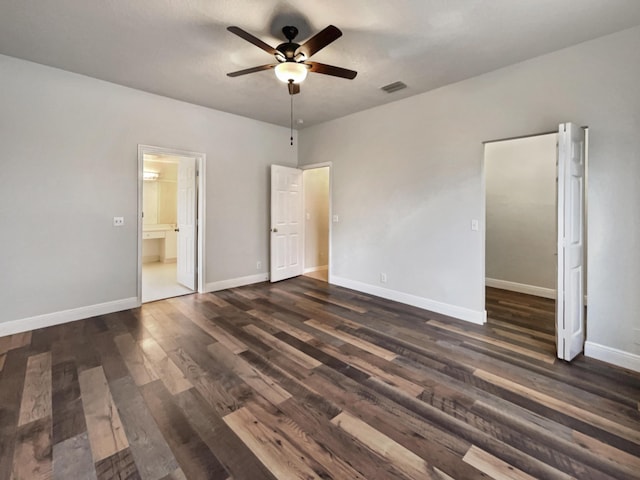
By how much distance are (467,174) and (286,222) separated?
10.7 ft

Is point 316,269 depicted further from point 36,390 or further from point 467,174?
point 36,390

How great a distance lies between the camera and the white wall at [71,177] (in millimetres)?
3160

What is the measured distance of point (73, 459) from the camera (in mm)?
1578

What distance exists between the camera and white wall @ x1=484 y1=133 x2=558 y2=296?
455 cm

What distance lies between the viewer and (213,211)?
4809mm

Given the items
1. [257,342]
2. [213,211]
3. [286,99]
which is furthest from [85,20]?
[257,342]

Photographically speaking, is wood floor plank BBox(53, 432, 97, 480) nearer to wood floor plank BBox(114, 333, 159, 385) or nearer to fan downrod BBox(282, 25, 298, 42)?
wood floor plank BBox(114, 333, 159, 385)

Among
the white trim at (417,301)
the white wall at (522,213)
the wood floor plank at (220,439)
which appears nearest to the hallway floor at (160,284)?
the white trim at (417,301)

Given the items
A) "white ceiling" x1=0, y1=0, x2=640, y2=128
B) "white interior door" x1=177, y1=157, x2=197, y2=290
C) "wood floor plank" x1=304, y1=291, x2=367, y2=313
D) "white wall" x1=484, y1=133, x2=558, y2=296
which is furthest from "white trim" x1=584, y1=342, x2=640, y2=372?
"white interior door" x1=177, y1=157, x2=197, y2=290

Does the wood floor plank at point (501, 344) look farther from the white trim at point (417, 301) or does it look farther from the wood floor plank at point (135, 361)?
the wood floor plank at point (135, 361)

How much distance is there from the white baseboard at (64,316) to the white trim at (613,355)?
522 centimetres

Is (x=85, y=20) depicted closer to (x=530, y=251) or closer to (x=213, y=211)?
(x=213, y=211)

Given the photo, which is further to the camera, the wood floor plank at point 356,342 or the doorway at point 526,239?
the doorway at point 526,239

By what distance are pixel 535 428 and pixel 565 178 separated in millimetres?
2007
